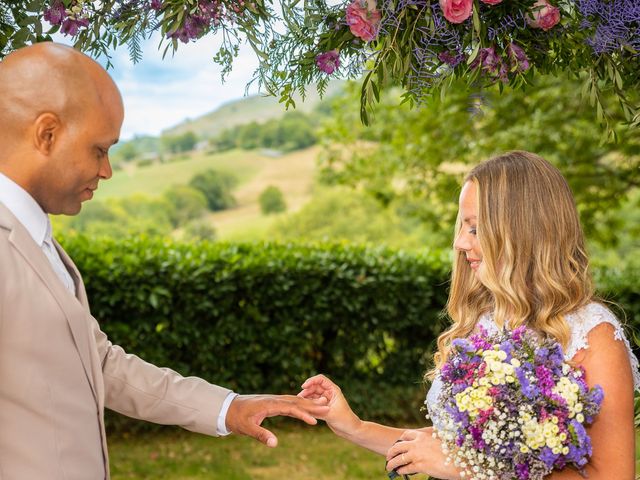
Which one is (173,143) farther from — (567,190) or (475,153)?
(567,190)

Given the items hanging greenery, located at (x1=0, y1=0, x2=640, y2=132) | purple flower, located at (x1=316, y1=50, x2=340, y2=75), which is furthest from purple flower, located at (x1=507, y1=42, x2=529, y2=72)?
purple flower, located at (x1=316, y1=50, x2=340, y2=75)

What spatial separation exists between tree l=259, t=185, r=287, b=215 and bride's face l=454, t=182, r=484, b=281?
86.6 ft

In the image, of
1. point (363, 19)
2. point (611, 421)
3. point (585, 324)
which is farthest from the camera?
point (363, 19)

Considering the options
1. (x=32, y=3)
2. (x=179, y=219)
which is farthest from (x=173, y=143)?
(x=32, y=3)

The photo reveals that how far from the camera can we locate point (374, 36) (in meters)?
2.57

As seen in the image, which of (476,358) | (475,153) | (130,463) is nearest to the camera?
(476,358)

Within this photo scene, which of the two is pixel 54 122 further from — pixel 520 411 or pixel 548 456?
pixel 548 456

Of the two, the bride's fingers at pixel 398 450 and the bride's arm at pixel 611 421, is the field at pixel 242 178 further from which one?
the bride's arm at pixel 611 421

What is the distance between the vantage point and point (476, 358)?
238cm

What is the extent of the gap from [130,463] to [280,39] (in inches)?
202

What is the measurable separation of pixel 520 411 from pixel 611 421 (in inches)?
11.5

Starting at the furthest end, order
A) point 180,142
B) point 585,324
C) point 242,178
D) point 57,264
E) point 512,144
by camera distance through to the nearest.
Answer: point 180,142, point 242,178, point 512,144, point 585,324, point 57,264

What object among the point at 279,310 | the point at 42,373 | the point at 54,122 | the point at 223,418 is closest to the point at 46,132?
the point at 54,122

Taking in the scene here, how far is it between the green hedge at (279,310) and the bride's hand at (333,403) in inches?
176
